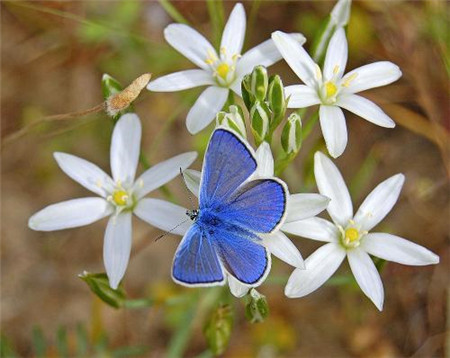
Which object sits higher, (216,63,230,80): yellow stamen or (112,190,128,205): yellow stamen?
(216,63,230,80): yellow stamen

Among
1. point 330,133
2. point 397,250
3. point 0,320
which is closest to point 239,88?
point 330,133

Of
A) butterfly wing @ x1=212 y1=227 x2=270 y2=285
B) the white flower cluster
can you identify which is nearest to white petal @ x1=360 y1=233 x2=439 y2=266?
the white flower cluster

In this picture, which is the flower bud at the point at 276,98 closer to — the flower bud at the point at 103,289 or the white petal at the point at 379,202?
the white petal at the point at 379,202

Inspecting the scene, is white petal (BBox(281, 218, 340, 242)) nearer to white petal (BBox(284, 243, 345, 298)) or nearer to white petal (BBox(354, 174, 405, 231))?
white petal (BBox(284, 243, 345, 298))

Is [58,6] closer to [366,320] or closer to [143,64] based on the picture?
[143,64]

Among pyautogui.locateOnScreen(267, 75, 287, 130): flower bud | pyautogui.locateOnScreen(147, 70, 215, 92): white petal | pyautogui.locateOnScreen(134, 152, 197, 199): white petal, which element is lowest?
pyautogui.locateOnScreen(134, 152, 197, 199): white petal

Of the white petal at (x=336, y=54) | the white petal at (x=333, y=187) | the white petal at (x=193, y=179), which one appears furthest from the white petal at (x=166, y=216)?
the white petal at (x=336, y=54)

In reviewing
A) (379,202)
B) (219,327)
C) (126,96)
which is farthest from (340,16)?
(219,327)
